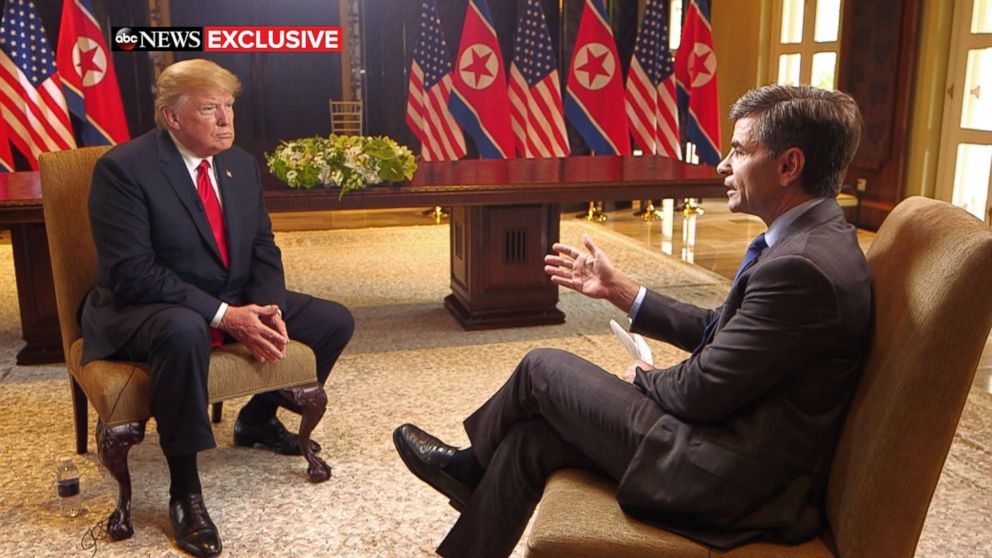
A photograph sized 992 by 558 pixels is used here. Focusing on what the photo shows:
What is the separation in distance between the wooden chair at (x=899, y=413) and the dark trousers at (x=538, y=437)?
17 centimetres

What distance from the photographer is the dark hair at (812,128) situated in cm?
162

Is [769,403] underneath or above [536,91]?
underneath

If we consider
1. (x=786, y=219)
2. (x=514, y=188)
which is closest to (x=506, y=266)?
(x=514, y=188)

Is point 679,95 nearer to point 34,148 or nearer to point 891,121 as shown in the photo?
point 891,121

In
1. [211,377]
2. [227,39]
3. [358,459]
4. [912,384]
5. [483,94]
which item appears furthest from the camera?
[227,39]

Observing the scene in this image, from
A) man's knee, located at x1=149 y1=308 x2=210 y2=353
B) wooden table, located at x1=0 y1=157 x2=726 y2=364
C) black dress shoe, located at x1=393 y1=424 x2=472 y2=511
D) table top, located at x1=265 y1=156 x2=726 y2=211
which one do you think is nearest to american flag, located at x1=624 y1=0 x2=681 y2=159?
wooden table, located at x1=0 y1=157 x2=726 y2=364

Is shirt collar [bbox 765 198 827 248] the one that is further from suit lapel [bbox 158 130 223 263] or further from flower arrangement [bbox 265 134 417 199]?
flower arrangement [bbox 265 134 417 199]

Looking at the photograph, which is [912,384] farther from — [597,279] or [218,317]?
→ [218,317]

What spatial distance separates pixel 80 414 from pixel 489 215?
6.83 ft

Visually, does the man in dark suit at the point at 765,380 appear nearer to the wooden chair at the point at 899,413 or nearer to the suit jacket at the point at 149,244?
the wooden chair at the point at 899,413

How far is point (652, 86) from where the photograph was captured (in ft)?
24.7

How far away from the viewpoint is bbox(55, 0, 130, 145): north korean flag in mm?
6359

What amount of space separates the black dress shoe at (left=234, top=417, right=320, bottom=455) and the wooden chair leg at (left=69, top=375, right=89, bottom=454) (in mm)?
470

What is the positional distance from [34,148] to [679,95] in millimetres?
5248
